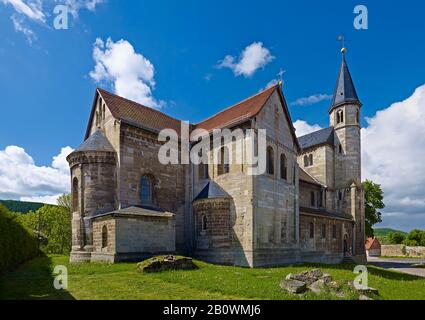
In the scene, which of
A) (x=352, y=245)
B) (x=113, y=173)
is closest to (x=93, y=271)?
(x=113, y=173)

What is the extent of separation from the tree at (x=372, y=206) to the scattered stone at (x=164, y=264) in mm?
35784

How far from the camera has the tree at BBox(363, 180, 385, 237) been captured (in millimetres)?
43312

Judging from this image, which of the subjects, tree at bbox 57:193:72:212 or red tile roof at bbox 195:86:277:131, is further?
tree at bbox 57:193:72:212

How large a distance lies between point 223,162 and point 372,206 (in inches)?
1233

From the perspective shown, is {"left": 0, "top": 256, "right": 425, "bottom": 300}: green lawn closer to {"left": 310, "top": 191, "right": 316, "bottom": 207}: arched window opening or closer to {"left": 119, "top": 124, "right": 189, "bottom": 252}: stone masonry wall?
{"left": 119, "top": 124, "right": 189, "bottom": 252}: stone masonry wall

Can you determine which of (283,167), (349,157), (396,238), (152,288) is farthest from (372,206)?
(152,288)

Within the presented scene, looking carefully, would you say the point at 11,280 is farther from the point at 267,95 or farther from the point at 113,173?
the point at 267,95

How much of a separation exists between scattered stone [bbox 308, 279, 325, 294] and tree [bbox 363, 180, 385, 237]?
37.1 m

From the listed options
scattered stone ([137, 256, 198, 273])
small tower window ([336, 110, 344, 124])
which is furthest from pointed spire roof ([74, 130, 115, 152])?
small tower window ([336, 110, 344, 124])

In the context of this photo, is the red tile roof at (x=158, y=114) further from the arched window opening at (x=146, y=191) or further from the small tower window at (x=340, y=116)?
the small tower window at (x=340, y=116)

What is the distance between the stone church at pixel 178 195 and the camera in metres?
19.6

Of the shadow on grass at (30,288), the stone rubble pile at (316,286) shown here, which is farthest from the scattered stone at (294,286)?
the shadow on grass at (30,288)
